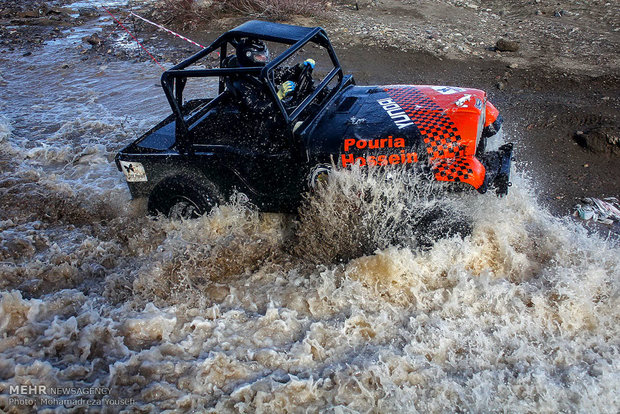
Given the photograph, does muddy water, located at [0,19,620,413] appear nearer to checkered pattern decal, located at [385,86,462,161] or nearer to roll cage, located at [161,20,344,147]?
checkered pattern decal, located at [385,86,462,161]

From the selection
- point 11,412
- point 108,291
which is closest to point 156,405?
point 11,412

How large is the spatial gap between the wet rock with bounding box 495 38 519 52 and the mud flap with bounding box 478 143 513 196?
4.68m

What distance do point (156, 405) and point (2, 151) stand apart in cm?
534

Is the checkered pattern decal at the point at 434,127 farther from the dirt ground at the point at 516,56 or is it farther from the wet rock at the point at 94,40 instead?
the wet rock at the point at 94,40

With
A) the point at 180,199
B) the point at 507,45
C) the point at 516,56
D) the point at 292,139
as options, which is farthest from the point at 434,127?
the point at 507,45

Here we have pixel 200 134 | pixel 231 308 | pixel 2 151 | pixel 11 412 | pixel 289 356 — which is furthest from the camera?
pixel 2 151

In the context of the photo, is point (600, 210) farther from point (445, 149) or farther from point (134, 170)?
point (134, 170)

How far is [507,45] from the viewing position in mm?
7348

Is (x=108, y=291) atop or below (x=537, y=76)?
below

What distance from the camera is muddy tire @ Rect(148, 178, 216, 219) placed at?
3.86 m

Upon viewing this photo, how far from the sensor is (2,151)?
6.32m

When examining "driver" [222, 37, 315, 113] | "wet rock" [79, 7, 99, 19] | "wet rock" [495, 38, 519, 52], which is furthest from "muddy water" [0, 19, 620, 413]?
"wet rock" [79, 7, 99, 19]

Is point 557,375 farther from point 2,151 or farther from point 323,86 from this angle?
point 2,151

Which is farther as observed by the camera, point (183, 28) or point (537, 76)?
point (183, 28)
